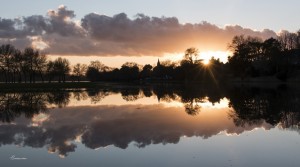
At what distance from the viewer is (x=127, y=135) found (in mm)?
20188

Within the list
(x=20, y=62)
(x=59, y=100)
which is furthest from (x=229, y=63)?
(x=59, y=100)

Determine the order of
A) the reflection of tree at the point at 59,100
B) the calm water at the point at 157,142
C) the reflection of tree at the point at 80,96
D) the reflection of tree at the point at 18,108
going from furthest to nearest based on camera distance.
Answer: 1. the reflection of tree at the point at 80,96
2. the reflection of tree at the point at 59,100
3. the reflection of tree at the point at 18,108
4. the calm water at the point at 157,142

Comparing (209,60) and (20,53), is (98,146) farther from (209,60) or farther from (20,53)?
(209,60)

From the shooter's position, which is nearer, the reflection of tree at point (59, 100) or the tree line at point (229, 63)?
the reflection of tree at point (59, 100)

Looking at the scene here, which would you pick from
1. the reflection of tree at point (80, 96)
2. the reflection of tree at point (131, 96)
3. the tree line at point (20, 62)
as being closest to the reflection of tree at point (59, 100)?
the reflection of tree at point (80, 96)

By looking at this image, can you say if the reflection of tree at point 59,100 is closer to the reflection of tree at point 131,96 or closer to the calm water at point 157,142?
the reflection of tree at point 131,96

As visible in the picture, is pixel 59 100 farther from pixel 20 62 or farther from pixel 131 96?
pixel 20 62

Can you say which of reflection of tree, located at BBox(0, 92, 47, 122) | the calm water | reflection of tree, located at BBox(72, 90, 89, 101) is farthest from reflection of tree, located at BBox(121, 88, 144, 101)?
the calm water

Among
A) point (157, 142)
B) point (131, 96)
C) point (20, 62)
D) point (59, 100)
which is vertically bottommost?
point (157, 142)

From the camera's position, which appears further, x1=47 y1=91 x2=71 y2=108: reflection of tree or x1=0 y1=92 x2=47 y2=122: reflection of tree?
x1=47 y1=91 x2=71 y2=108: reflection of tree

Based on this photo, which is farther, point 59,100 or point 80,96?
point 80,96

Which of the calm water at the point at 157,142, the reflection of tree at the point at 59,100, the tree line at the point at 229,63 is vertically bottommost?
the calm water at the point at 157,142

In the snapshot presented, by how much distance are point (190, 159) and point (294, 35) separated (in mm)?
149759

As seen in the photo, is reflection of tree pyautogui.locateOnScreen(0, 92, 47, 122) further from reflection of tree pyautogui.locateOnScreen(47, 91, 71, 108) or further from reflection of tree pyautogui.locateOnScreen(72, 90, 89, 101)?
reflection of tree pyautogui.locateOnScreen(72, 90, 89, 101)
